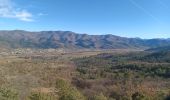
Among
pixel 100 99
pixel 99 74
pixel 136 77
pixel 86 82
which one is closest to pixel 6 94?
pixel 100 99

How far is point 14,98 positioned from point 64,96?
373 inches

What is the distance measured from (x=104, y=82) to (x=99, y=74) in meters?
27.1

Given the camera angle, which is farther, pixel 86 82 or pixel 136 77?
pixel 136 77

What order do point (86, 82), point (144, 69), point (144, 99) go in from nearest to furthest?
point (144, 99) < point (86, 82) < point (144, 69)

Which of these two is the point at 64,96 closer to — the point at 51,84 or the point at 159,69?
the point at 51,84

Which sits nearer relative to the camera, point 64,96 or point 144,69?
point 64,96

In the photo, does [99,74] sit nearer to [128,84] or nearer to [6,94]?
[128,84]

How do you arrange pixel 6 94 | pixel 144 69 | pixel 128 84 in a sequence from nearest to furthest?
pixel 6 94 → pixel 128 84 → pixel 144 69

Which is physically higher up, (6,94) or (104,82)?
(6,94)

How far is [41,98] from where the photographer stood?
4850 cm

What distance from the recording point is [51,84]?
110 metres

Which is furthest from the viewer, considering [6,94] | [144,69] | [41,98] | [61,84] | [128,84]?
[144,69]

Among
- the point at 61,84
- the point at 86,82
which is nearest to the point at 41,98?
the point at 61,84

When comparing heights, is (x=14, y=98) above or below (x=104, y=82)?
above
